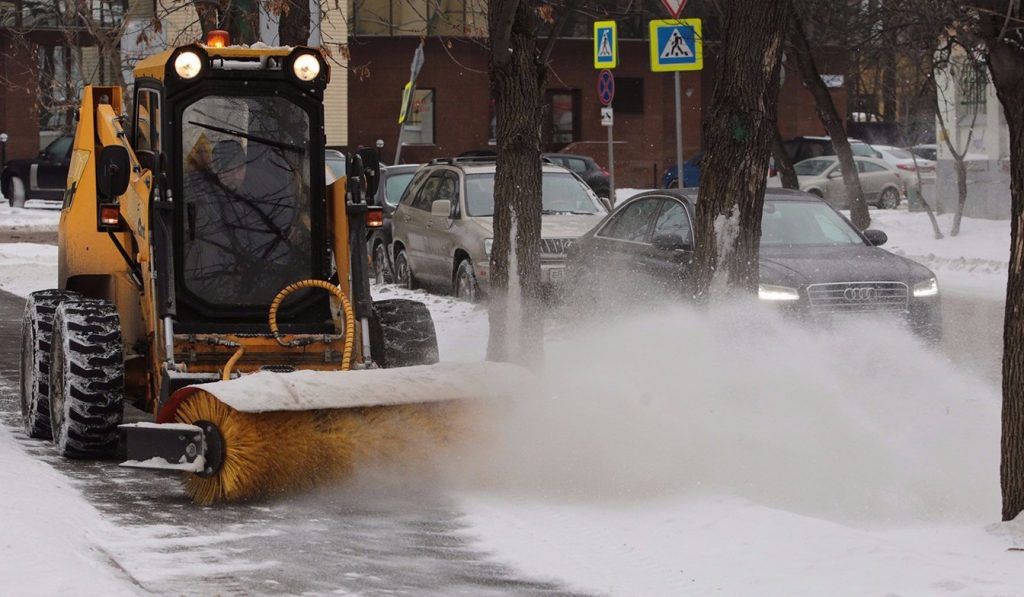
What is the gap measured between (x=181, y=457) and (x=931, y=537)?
3216mm

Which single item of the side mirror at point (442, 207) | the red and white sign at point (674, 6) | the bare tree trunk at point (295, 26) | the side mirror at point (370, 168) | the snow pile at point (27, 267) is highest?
the red and white sign at point (674, 6)

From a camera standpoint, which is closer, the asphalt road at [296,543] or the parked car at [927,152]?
the asphalt road at [296,543]

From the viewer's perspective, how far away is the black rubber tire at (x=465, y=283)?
1744cm

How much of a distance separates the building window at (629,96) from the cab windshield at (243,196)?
3960 cm

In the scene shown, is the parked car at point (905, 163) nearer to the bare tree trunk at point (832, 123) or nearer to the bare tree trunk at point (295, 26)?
the bare tree trunk at point (832, 123)

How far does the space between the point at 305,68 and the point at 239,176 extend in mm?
657

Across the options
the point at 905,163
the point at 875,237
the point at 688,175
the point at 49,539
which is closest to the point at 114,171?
the point at 49,539

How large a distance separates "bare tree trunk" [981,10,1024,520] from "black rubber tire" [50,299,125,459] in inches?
169

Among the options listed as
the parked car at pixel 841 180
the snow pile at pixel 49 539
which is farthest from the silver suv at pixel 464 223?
the parked car at pixel 841 180

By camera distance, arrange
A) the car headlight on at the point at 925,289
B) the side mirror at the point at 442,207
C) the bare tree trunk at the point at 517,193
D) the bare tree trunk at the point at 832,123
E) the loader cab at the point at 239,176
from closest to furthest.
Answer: the loader cab at the point at 239,176
the bare tree trunk at the point at 517,193
the car headlight on at the point at 925,289
the side mirror at the point at 442,207
the bare tree trunk at the point at 832,123

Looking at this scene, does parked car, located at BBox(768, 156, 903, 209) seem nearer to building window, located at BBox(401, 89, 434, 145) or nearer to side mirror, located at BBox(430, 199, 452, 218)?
building window, located at BBox(401, 89, 434, 145)

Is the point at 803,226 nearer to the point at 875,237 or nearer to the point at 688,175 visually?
the point at 875,237

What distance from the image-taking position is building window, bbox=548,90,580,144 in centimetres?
4772

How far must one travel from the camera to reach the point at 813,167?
3825 centimetres
